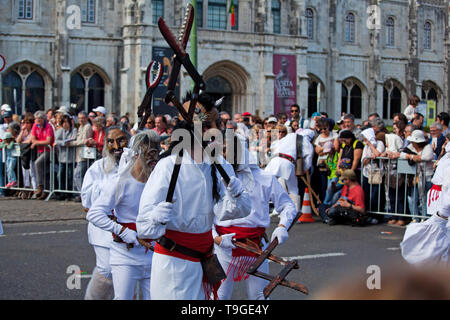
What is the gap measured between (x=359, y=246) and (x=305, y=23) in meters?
28.8

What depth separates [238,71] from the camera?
1411 inches

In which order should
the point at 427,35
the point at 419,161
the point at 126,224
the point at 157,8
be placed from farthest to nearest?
the point at 427,35, the point at 157,8, the point at 419,161, the point at 126,224

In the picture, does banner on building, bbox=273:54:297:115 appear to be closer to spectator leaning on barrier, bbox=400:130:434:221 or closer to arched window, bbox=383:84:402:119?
arched window, bbox=383:84:402:119

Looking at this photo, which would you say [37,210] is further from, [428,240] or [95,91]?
[95,91]

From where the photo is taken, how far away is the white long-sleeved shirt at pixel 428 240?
20.4ft

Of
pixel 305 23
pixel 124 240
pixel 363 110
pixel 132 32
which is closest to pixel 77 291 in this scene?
pixel 124 240

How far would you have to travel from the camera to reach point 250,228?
18.6ft

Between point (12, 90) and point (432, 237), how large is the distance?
29.1m

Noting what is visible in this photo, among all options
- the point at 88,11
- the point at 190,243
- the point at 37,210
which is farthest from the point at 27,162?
the point at 88,11

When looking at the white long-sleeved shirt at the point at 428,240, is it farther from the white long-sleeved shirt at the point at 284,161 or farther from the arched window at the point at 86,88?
the arched window at the point at 86,88

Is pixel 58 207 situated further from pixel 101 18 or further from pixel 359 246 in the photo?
pixel 101 18


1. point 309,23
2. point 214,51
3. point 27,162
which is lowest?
point 27,162

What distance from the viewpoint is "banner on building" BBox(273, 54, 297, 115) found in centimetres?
3616

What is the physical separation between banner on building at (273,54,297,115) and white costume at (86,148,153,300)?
101 feet
